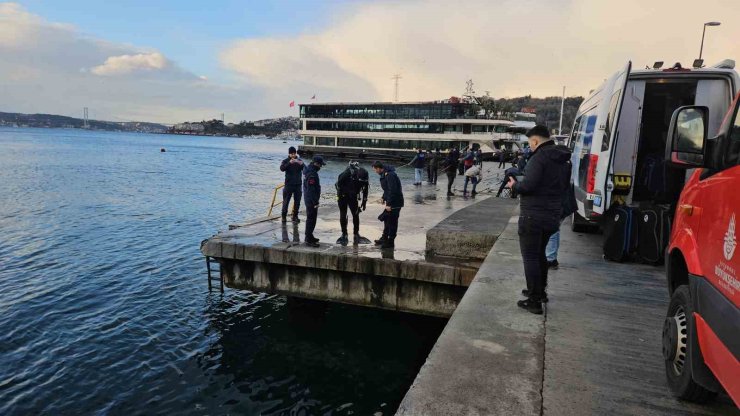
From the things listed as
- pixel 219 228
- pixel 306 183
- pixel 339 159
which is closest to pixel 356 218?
pixel 306 183

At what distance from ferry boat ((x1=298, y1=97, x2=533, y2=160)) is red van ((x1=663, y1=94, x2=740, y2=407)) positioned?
52.2 meters

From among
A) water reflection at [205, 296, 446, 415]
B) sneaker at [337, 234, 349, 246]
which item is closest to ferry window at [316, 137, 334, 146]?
water reflection at [205, 296, 446, 415]

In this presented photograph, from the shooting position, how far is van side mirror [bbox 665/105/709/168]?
2.90 meters

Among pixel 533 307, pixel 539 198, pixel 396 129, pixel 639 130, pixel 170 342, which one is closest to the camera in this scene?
pixel 539 198

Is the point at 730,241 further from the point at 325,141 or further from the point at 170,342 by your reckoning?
the point at 325,141

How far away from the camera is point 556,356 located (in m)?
3.69

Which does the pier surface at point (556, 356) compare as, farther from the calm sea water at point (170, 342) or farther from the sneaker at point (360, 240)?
the sneaker at point (360, 240)

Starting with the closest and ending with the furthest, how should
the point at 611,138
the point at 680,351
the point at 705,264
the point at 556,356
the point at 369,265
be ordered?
1. the point at 705,264
2. the point at 680,351
3. the point at 556,356
4. the point at 611,138
5. the point at 369,265

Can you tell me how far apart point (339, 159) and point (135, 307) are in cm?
6228

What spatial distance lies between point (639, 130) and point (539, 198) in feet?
12.1

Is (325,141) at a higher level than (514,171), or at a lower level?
lower

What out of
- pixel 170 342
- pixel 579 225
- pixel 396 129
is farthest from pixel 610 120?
pixel 396 129

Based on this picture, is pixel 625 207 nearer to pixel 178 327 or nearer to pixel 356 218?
pixel 356 218

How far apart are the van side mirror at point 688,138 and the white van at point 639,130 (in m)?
3.22
